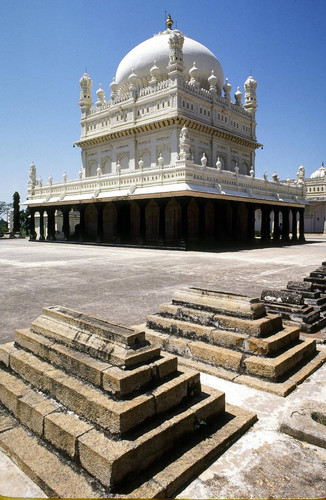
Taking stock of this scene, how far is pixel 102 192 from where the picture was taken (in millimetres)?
23812

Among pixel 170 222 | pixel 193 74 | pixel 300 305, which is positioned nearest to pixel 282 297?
pixel 300 305

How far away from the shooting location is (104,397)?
7.57 ft

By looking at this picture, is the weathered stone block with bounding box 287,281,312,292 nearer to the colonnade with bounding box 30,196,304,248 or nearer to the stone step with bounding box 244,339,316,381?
the stone step with bounding box 244,339,316,381

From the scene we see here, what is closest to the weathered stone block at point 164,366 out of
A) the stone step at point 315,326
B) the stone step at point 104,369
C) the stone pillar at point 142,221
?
the stone step at point 104,369

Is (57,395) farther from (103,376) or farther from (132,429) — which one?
(132,429)

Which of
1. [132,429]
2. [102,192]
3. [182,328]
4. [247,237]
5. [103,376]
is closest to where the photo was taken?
Answer: [132,429]

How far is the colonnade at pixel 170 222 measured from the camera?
20.3 metres

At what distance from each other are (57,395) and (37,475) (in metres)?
0.58

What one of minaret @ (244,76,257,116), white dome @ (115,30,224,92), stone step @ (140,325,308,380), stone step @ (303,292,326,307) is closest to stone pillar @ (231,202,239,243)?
white dome @ (115,30,224,92)

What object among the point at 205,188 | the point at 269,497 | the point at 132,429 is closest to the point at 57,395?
the point at 132,429

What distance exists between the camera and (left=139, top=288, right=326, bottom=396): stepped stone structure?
11.1 feet

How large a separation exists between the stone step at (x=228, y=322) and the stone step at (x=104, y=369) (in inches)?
47.1

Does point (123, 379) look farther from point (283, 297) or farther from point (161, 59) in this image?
point (161, 59)

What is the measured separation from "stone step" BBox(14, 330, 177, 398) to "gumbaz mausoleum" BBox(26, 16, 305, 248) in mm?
15595
